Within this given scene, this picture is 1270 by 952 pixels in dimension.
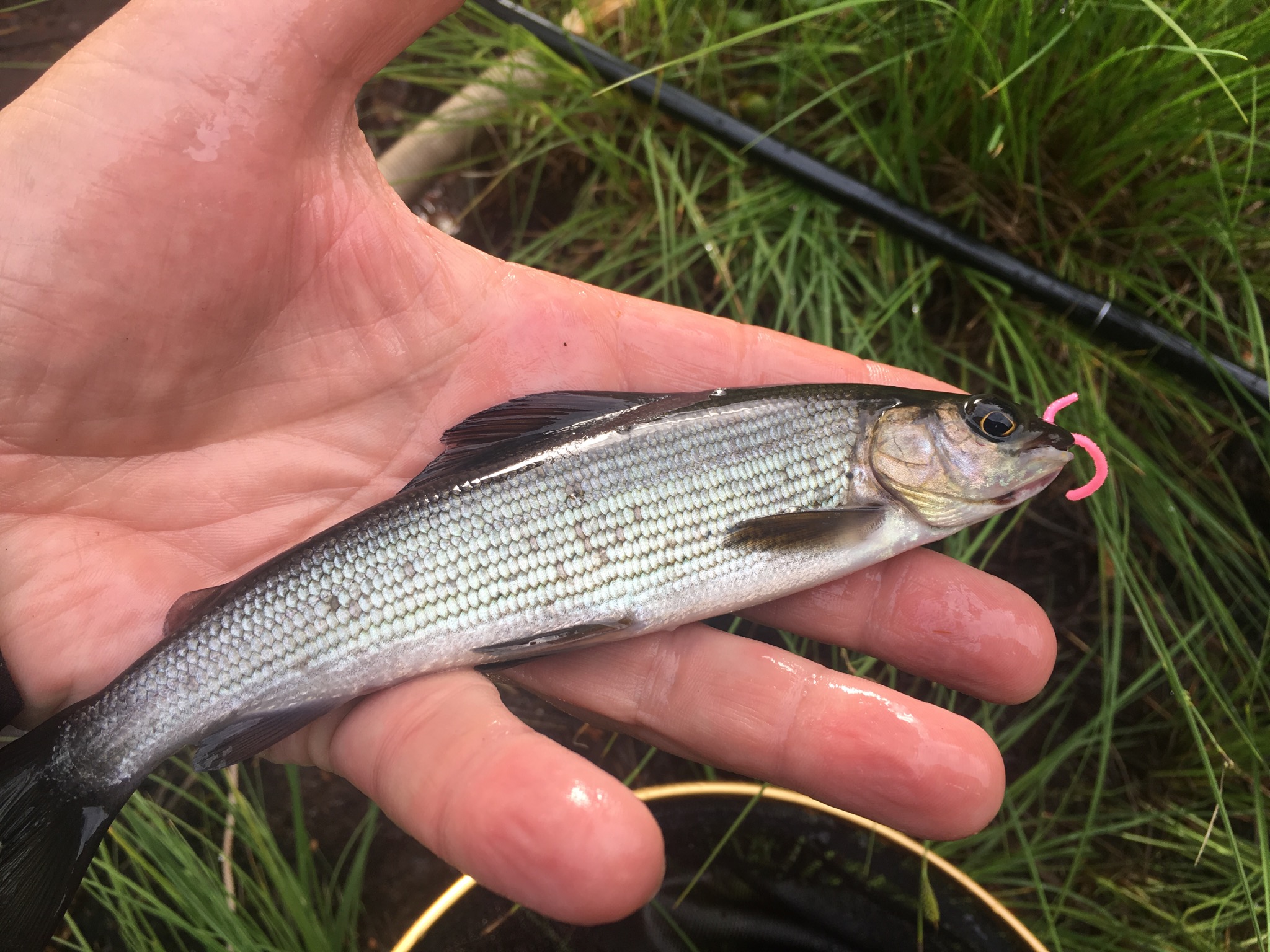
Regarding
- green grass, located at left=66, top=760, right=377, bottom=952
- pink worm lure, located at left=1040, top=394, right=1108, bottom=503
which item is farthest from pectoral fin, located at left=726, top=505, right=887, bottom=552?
green grass, located at left=66, top=760, right=377, bottom=952

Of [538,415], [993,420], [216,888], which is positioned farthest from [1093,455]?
[216,888]

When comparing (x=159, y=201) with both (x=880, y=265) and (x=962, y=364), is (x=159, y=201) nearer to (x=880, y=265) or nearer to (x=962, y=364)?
(x=880, y=265)

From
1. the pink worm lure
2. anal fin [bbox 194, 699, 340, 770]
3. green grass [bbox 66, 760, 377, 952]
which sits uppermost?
the pink worm lure

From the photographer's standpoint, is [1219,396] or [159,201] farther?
[1219,396]

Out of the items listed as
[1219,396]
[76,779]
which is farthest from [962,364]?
[76,779]

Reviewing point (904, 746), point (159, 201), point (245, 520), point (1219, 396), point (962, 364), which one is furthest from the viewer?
point (962, 364)

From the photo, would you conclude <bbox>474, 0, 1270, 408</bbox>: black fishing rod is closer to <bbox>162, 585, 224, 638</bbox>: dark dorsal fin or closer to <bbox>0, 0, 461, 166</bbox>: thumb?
<bbox>0, 0, 461, 166</bbox>: thumb

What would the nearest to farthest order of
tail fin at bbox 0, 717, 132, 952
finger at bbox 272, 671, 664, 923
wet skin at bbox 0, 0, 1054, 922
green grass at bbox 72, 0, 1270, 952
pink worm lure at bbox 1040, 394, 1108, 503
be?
1. finger at bbox 272, 671, 664, 923
2. tail fin at bbox 0, 717, 132, 952
3. wet skin at bbox 0, 0, 1054, 922
4. pink worm lure at bbox 1040, 394, 1108, 503
5. green grass at bbox 72, 0, 1270, 952
